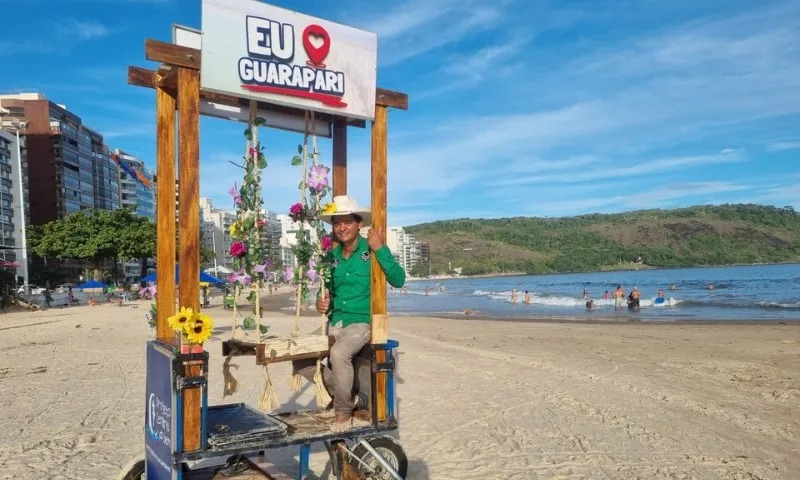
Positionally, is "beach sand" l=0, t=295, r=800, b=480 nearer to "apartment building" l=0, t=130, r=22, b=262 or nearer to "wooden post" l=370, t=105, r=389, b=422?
"wooden post" l=370, t=105, r=389, b=422

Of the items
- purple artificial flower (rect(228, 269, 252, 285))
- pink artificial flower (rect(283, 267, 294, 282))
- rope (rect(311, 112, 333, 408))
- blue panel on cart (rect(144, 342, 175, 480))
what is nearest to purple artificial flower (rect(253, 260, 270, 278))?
purple artificial flower (rect(228, 269, 252, 285))

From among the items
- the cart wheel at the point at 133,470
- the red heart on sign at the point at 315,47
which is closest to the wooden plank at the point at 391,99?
the red heart on sign at the point at 315,47

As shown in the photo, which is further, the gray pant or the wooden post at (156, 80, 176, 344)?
the gray pant

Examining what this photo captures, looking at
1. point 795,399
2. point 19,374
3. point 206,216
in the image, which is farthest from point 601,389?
point 206,216

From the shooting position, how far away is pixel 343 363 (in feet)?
13.1

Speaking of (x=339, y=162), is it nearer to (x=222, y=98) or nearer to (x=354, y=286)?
(x=222, y=98)

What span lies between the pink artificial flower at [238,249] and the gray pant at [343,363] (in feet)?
2.91

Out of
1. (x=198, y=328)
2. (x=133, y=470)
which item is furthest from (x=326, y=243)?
(x=133, y=470)

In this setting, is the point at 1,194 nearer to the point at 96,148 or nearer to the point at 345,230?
the point at 96,148

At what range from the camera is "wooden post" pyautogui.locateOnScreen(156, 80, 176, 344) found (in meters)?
3.75

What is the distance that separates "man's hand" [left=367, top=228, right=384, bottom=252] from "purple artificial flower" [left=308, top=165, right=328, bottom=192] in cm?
61

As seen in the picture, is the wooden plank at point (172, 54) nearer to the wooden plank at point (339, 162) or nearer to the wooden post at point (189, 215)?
the wooden post at point (189, 215)

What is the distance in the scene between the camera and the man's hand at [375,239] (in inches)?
161

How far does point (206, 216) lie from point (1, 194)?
3865 inches
